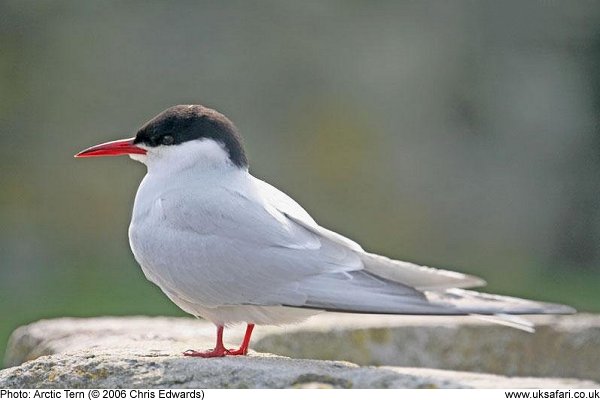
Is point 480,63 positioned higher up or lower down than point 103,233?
higher up

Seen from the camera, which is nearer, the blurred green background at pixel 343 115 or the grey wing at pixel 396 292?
the grey wing at pixel 396 292

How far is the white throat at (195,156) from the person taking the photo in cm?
359

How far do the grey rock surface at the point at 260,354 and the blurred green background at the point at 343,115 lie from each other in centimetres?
465

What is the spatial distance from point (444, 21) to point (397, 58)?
621 mm

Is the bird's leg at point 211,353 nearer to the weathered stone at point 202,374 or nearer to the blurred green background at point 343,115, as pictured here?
the weathered stone at point 202,374

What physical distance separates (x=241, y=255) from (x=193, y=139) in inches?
18.8

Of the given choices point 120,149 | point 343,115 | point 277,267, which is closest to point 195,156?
point 120,149

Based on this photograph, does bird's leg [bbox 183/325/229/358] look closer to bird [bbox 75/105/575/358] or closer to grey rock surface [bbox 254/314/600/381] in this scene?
bird [bbox 75/105/575/358]

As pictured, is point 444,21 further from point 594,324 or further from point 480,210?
A: point 594,324

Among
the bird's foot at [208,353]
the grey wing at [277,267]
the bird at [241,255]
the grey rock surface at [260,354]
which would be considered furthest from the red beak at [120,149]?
the bird's foot at [208,353]

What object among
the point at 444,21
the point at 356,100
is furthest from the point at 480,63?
the point at 356,100

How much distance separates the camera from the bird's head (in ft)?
11.8

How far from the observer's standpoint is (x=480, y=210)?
9.93 m
